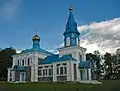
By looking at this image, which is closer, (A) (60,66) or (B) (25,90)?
(B) (25,90)

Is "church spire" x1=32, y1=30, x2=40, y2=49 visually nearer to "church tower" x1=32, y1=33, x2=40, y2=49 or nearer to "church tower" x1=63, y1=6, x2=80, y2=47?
"church tower" x1=32, y1=33, x2=40, y2=49

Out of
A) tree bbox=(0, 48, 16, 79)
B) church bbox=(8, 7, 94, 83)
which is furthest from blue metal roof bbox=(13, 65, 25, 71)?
tree bbox=(0, 48, 16, 79)

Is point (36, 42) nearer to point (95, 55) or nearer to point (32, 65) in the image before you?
point (32, 65)

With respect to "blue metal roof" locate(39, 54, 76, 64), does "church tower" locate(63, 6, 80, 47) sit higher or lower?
higher

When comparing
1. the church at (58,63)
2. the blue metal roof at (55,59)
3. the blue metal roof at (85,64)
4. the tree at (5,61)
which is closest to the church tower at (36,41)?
the church at (58,63)

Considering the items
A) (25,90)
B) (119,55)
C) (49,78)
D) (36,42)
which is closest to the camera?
(25,90)

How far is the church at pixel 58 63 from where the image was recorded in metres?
39.6

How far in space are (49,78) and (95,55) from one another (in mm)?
28452

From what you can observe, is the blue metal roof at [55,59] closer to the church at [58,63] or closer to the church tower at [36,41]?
the church at [58,63]

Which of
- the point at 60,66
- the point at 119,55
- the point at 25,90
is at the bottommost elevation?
the point at 25,90

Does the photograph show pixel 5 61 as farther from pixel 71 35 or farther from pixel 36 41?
pixel 71 35

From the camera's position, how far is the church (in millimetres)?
39594

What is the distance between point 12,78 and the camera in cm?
4597

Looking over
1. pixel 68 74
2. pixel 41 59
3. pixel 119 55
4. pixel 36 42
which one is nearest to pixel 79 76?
pixel 68 74
